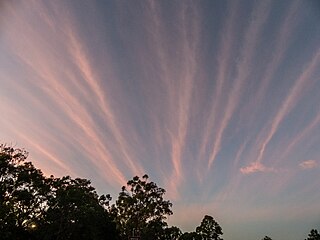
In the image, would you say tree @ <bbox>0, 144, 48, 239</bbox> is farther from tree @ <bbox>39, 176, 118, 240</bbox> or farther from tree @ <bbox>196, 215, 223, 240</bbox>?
tree @ <bbox>196, 215, 223, 240</bbox>

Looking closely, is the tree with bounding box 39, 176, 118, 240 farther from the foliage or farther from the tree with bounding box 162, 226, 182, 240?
the tree with bounding box 162, 226, 182, 240

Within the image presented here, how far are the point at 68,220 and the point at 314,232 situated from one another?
8197 cm

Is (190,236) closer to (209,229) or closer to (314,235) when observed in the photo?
(209,229)

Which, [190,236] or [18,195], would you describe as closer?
[18,195]

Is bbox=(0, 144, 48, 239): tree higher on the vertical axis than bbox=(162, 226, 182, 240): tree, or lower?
lower

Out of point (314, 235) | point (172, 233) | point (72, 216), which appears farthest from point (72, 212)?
point (314, 235)

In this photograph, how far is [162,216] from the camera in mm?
61531

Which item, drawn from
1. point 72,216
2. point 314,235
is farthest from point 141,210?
point 314,235

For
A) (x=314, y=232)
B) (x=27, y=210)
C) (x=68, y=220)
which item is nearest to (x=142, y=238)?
(x=68, y=220)

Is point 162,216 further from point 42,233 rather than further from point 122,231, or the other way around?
point 42,233

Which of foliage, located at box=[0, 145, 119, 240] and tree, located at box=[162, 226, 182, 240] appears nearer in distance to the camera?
foliage, located at box=[0, 145, 119, 240]

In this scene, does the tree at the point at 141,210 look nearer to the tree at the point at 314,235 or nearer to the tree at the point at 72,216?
the tree at the point at 72,216

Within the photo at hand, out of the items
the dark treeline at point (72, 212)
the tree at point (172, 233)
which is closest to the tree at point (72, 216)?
the dark treeline at point (72, 212)

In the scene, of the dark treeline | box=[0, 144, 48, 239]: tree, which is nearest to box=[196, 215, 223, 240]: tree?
the dark treeline
